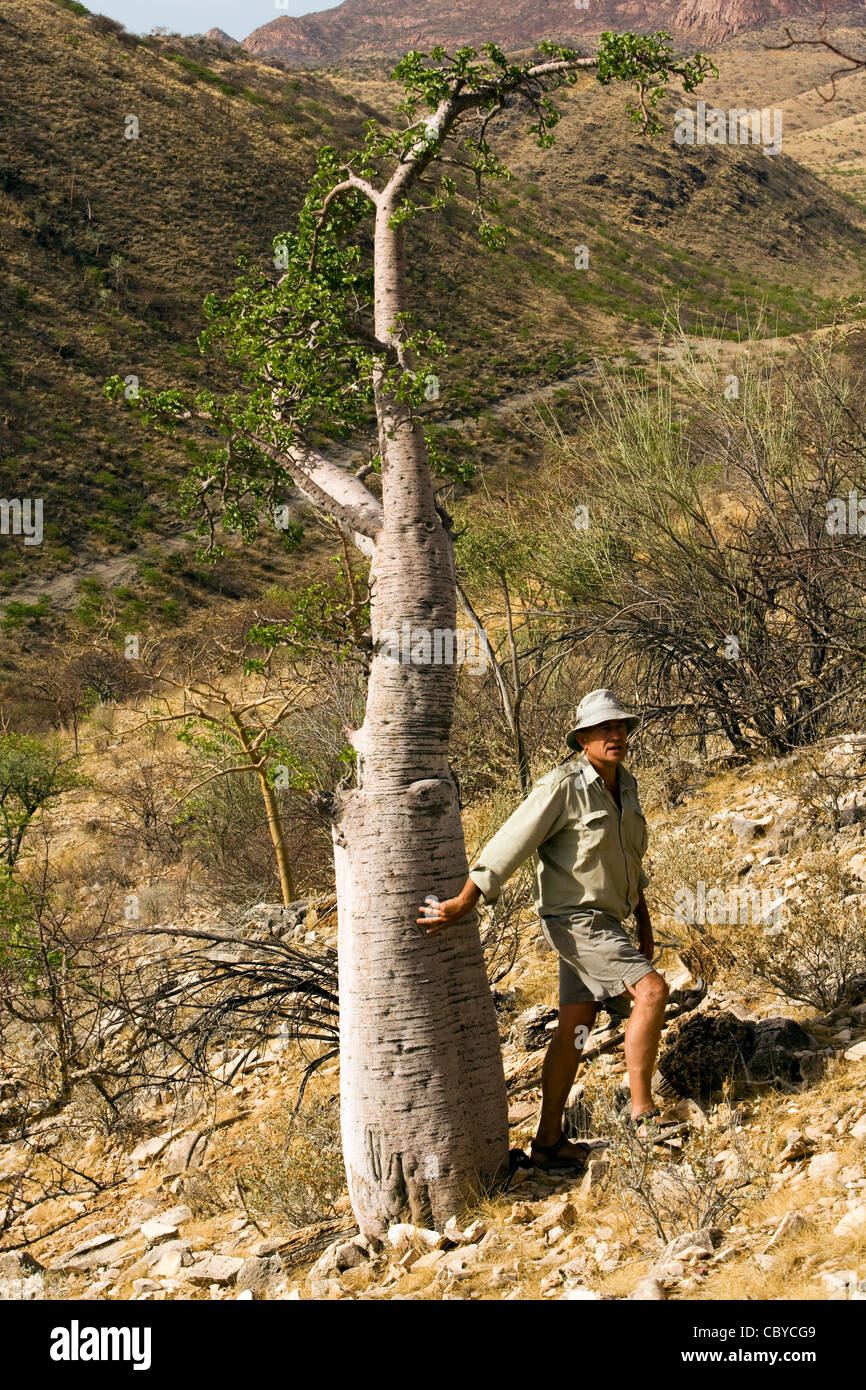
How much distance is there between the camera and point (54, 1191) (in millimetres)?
4652

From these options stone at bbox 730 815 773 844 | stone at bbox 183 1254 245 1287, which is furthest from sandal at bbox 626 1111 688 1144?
stone at bbox 730 815 773 844

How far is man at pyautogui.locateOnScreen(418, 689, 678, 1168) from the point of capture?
299cm

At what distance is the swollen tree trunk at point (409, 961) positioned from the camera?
10.2 feet

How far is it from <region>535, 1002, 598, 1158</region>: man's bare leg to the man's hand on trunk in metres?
0.42

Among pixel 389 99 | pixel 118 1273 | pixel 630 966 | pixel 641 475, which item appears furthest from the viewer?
pixel 389 99

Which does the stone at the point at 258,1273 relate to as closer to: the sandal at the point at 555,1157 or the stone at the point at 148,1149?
the sandal at the point at 555,1157

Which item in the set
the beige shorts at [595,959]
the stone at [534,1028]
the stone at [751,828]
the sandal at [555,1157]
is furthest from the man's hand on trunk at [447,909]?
the stone at [751,828]

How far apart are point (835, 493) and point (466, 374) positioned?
2312 cm

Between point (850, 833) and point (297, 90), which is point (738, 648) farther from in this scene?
point (297, 90)

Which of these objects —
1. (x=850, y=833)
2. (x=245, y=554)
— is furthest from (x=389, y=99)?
(x=850, y=833)

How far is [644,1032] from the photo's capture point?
9.71ft
